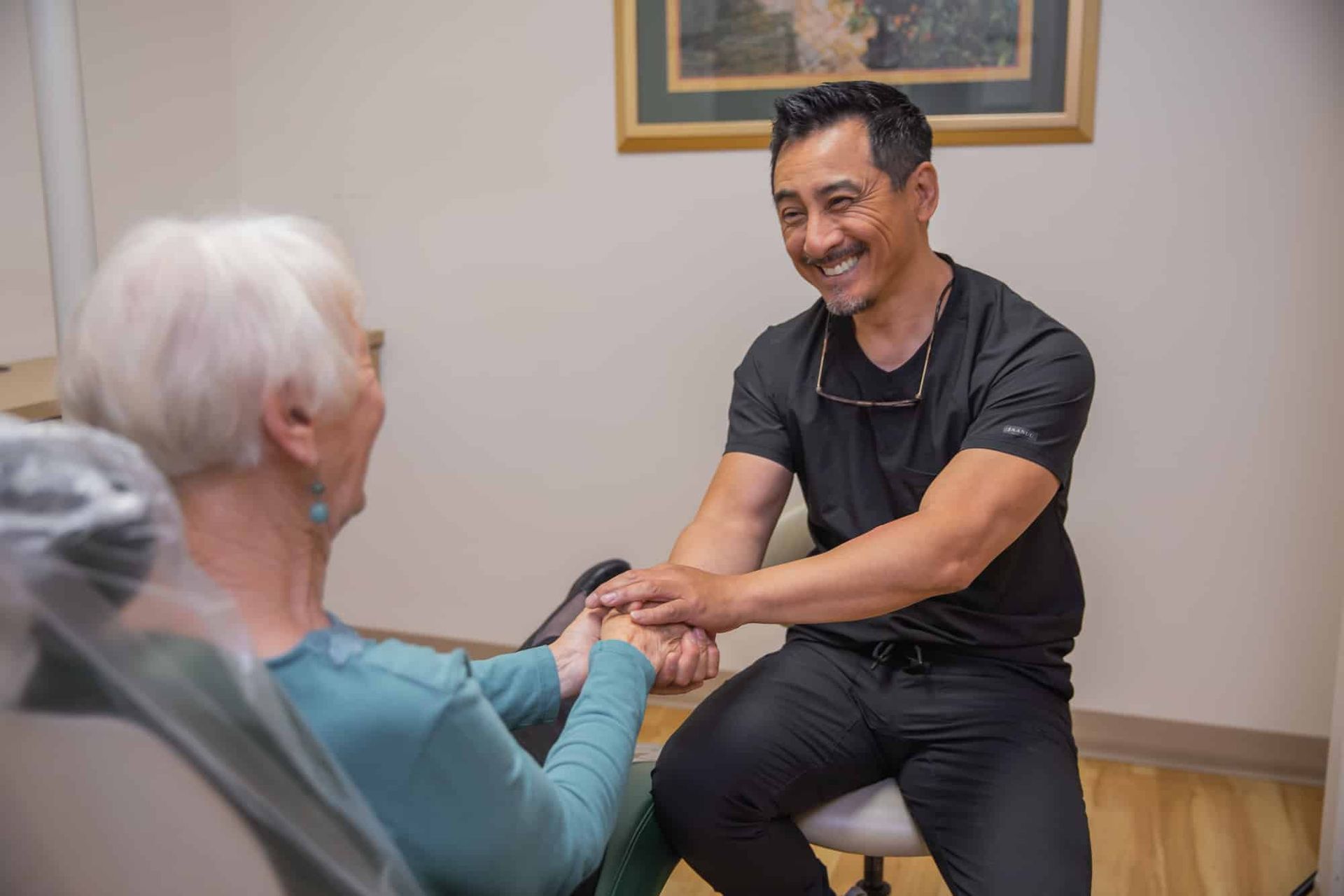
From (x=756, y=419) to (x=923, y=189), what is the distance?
1.47 feet

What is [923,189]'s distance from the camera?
5.79 feet

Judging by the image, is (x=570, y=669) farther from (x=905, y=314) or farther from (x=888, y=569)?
(x=905, y=314)

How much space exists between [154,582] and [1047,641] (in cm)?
128

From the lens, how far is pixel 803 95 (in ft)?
5.68

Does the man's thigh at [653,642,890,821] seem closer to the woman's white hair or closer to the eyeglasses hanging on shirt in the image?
the eyeglasses hanging on shirt

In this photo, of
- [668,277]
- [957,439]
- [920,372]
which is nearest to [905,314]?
[920,372]

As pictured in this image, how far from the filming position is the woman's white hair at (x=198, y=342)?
2.57ft

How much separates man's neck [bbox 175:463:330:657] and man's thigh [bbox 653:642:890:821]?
0.75 m

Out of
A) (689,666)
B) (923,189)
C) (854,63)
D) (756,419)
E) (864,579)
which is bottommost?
(689,666)

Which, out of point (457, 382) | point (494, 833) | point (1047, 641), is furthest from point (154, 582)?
point (457, 382)

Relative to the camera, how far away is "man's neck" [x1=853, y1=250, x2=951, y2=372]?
5.64ft

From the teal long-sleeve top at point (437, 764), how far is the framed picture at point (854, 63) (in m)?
1.84

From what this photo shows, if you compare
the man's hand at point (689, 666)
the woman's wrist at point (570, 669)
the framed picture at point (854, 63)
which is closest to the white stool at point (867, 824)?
the man's hand at point (689, 666)

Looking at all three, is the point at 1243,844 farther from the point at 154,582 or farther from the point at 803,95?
the point at 154,582
